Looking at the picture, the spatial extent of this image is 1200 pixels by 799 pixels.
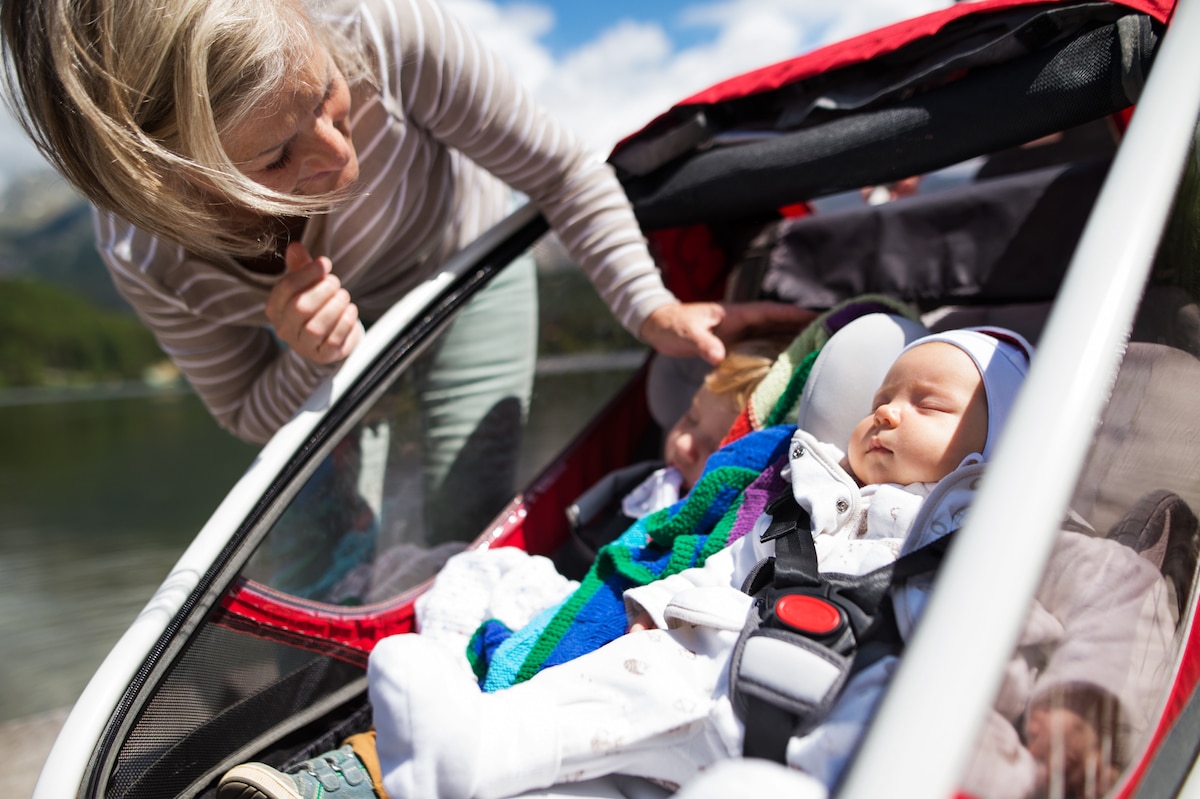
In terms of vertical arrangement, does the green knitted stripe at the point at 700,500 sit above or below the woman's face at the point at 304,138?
below

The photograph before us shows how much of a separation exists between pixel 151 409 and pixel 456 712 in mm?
24730

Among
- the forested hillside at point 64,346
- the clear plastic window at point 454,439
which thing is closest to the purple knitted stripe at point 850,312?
the clear plastic window at point 454,439

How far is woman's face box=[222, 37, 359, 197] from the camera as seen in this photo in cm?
88

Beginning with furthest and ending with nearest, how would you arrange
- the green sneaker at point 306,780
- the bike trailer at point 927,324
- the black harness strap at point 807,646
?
the green sneaker at point 306,780 → the black harness strap at point 807,646 → the bike trailer at point 927,324

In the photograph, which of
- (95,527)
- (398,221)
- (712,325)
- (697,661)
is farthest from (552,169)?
(95,527)

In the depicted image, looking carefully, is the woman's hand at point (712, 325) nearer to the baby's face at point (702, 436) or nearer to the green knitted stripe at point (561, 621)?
the baby's face at point (702, 436)

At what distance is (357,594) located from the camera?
45.5 inches

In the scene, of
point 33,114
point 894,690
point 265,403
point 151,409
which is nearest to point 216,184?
point 33,114

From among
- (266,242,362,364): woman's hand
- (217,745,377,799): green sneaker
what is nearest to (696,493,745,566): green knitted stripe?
(217,745,377,799): green sneaker

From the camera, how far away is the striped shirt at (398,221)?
43.8 inches

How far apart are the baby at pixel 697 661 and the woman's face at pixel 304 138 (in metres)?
0.58

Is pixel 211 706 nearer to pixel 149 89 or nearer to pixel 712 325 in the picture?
pixel 149 89

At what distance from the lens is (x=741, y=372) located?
1288mm

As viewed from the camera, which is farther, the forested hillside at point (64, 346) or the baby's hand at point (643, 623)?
the forested hillside at point (64, 346)
